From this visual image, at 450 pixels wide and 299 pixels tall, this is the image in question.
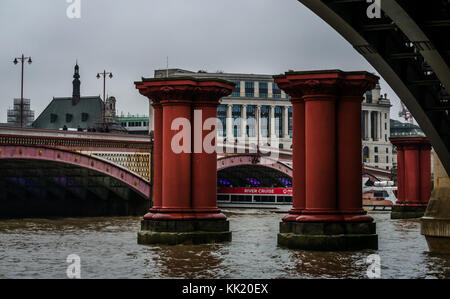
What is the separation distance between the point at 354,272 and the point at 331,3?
880 cm

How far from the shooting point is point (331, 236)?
2839cm

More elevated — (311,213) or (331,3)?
(331,3)

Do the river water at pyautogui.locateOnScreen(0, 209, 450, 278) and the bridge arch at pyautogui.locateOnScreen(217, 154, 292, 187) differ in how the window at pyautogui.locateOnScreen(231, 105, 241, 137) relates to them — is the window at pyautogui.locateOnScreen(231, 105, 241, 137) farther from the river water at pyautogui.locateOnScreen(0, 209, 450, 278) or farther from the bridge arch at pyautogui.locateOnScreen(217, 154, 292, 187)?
the river water at pyautogui.locateOnScreen(0, 209, 450, 278)

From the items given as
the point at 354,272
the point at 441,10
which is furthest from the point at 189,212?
the point at 441,10

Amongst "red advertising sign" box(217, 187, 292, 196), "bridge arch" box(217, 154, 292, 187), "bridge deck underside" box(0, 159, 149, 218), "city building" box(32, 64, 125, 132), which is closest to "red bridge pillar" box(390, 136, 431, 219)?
"bridge deck underside" box(0, 159, 149, 218)

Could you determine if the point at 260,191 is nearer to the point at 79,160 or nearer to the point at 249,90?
the point at 79,160

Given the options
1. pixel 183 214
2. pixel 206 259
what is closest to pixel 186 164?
pixel 183 214

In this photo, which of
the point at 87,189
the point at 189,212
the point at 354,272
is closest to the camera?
the point at 354,272

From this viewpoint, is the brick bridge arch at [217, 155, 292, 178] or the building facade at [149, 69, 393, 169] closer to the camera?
the brick bridge arch at [217, 155, 292, 178]

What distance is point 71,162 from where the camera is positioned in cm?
5322

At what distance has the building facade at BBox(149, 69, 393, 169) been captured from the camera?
509 feet

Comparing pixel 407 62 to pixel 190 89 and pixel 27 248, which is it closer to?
pixel 190 89

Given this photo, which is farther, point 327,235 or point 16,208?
point 16,208

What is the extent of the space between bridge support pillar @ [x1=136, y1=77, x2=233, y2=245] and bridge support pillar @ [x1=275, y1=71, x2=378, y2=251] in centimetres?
317
